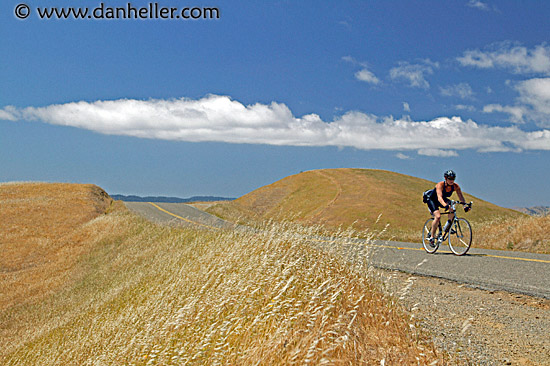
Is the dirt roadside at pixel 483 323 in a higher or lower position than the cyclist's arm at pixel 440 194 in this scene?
lower

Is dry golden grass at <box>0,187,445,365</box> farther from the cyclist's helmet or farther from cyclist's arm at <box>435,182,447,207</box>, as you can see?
the cyclist's helmet

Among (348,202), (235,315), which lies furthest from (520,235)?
(348,202)

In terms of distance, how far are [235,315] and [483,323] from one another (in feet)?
11.1

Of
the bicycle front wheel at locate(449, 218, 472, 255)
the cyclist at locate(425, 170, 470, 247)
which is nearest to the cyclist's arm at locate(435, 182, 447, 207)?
the cyclist at locate(425, 170, 470, 247)

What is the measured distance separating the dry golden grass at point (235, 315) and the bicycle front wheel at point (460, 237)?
5208 mm

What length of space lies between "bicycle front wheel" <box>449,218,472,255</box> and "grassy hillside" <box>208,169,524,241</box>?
12.3m

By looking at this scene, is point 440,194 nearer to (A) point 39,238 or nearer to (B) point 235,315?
(B) point 235,315

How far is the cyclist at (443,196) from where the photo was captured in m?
11.3

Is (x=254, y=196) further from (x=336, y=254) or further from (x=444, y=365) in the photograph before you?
(x=444, y=365)

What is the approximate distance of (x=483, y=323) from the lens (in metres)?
5.43

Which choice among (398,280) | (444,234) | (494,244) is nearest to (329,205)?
(494,244)

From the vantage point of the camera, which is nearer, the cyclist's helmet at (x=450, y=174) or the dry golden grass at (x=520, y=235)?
the cyclist's helmet at (x=450, y=174)

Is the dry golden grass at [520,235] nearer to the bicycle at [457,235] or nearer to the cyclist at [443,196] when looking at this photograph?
the bicycle at [457,235]

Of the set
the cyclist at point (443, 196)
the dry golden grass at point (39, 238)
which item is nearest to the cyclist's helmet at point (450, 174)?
the cyclist at point (443, 196)
